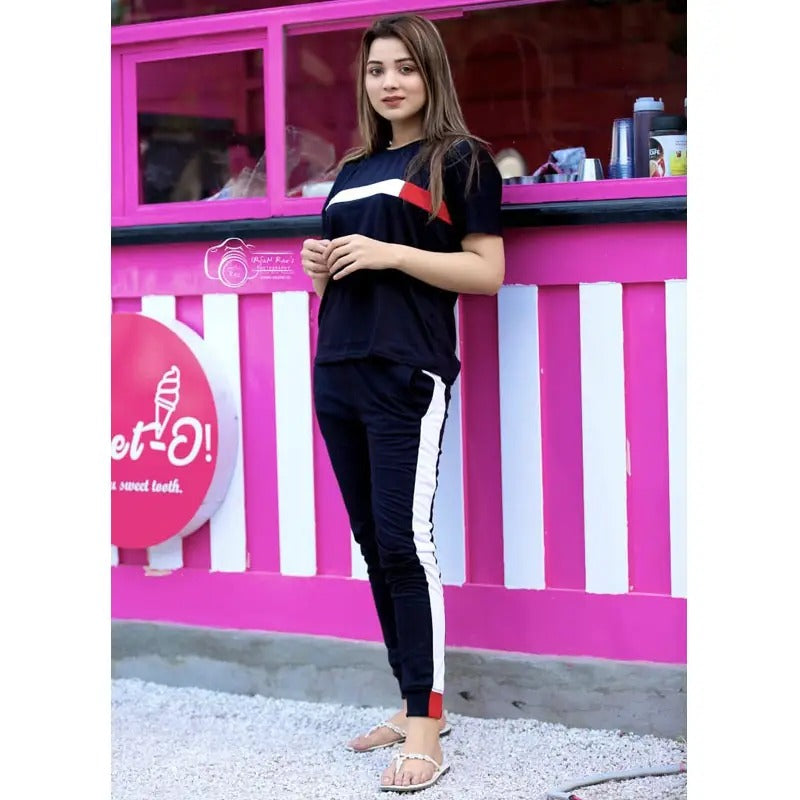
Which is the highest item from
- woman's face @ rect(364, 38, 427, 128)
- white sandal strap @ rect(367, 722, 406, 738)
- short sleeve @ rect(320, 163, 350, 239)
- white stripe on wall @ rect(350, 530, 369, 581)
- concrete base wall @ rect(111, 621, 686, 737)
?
woman's face @ rect(364, 38, 427, 128)

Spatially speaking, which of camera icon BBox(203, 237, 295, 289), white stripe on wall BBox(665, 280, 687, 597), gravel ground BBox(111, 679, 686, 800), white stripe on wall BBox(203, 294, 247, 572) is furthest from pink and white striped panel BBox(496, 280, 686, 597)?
white stripe on wall BBox(203, 294, 247, 572)

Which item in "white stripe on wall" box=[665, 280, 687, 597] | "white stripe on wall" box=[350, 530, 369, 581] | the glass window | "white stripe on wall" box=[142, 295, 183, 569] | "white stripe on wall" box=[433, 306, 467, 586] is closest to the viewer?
"white stripe on wall" box=[665, 280, 687, 597]

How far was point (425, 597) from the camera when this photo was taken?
96.4 inches

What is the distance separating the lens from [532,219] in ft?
8.77

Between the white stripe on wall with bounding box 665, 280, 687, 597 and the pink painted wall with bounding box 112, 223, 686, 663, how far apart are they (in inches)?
0.8

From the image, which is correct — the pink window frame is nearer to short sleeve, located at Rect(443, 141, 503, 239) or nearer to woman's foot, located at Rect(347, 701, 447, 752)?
short sleeve, located at Rect(443, 141, 503, 239)

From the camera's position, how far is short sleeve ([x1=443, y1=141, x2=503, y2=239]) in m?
2.45

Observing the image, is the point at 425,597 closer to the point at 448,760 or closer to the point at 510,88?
the point at 448,760

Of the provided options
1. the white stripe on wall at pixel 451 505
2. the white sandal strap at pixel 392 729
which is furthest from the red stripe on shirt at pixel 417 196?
the white sandal strap at pixel 392 729

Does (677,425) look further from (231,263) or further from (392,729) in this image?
(231,263)

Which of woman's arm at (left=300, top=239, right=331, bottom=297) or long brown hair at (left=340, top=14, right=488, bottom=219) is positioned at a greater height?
long brown hair at (left=340, top=14, right=488, bottom=219)

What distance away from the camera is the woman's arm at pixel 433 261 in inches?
94.0

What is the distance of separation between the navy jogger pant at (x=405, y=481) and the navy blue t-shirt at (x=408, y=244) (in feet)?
0.13
